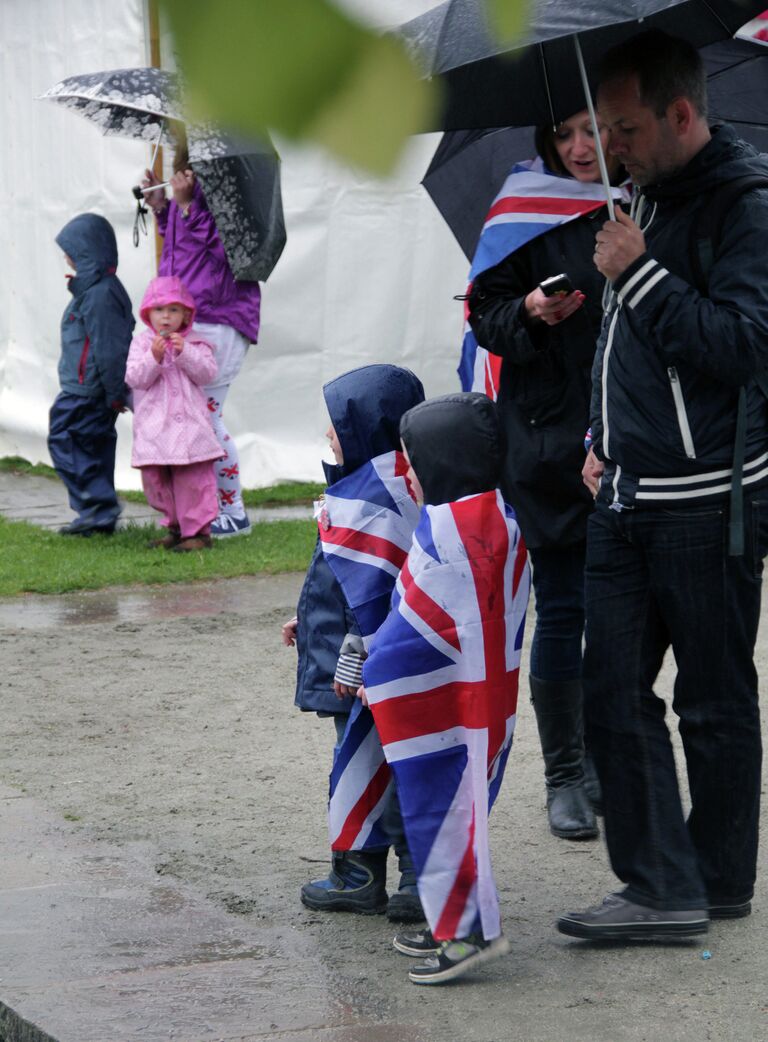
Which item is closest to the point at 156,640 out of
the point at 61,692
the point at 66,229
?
the point at 61,692

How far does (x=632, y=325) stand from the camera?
3.31 m

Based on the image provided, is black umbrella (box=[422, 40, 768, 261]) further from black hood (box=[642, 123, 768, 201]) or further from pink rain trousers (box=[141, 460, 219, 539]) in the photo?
pink rain trousers (box=[141, 460, 219, 539])

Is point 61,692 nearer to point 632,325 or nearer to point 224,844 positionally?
point 224,844

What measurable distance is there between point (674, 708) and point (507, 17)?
8.81ft

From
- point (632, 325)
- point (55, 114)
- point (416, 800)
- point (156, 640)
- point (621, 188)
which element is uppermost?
point (55, 114)

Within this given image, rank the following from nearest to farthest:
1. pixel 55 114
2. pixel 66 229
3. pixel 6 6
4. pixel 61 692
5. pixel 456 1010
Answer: pixel 6 6, pixel 456 1010, pixel 61 692, pixel 66 229, pixel 55 114

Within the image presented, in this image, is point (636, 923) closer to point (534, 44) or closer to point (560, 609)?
point (560, 609)

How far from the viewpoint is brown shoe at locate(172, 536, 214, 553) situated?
8.26m

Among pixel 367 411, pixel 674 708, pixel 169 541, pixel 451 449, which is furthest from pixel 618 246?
pixel 169 541

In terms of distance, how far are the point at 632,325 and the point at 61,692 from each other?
316cm

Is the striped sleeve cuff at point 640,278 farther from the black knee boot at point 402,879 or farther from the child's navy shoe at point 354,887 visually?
the child's navy shoe at point 354,887

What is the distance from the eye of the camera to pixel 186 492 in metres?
8.15

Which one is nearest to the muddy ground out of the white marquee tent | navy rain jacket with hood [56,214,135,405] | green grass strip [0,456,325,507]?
navy rain jacket with hood [56,214,135,405]

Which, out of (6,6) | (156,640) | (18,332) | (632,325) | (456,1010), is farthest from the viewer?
(18,332)
